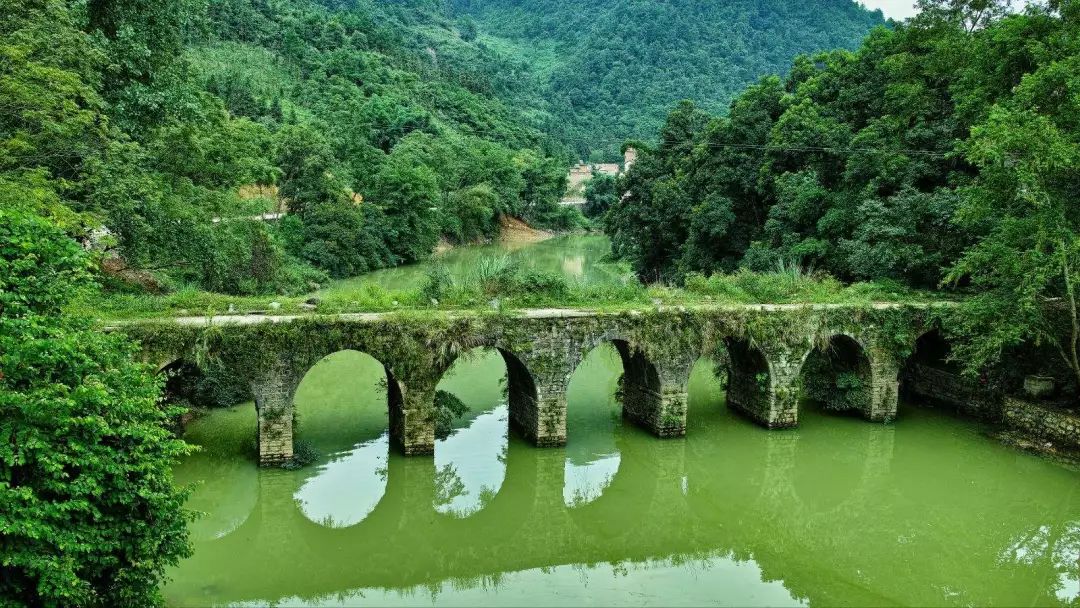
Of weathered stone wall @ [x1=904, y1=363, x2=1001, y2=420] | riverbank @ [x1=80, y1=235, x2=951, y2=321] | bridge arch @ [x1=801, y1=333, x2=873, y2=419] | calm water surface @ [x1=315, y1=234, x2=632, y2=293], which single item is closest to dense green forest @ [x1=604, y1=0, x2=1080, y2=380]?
weathered stone wall @ [x1=904, y1=363, x2=1001, y2=420]

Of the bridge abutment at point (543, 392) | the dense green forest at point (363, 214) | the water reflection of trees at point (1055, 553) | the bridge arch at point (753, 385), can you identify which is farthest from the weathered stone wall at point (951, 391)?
the bridge abutment at point (543, 392)

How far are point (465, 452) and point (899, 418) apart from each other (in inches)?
373

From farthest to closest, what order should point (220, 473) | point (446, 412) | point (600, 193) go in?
point (600, 193) < point (446, 412) < point (220, 473)

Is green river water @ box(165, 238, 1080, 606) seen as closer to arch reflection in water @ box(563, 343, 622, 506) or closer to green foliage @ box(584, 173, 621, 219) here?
arch reflection in water @ box(563, 343, 622, 506)

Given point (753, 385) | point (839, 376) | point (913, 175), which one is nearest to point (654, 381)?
point (753, 385)

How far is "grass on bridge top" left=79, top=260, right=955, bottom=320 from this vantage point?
1340cm

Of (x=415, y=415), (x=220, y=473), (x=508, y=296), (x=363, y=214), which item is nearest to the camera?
(x=220, y=473)

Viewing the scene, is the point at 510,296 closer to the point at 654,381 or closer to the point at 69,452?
the point at 654,381

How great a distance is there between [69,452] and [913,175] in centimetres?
1928

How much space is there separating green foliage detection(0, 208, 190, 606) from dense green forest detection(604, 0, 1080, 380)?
13565 millimetres

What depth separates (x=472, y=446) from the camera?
1505cm

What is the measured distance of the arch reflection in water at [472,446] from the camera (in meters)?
13.1

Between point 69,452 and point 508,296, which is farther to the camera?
point 508,296

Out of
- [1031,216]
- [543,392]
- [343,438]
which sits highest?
[1031,216]
